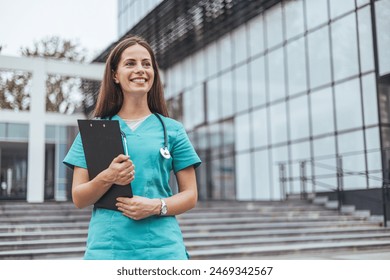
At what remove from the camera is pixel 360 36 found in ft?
37.0

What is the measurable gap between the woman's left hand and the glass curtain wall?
26.6 ft

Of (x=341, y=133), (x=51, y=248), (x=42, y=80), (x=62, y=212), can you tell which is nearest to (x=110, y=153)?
(x=42, y=80)

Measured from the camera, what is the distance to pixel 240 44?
16.6 metres

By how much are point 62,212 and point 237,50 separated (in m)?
9.32

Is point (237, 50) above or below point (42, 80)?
above

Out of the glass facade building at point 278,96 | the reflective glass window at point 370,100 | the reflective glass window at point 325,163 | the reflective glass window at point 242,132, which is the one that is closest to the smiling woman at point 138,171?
the glass facade building at point 278,96

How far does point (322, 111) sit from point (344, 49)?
1.78 meters

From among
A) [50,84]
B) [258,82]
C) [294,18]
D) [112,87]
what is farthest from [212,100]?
[112,87]

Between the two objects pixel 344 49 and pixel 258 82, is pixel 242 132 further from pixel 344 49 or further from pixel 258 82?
pixel 344 49

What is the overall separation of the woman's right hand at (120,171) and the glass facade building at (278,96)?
801 cm

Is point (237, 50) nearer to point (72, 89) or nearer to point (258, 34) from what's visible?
point (258, 34)

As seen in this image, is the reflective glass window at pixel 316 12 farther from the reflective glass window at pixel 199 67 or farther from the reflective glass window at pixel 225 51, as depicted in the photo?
the reflective glass window at pixel 199 67

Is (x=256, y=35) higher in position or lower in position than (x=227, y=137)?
higher

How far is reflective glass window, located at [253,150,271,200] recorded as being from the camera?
15.2m
